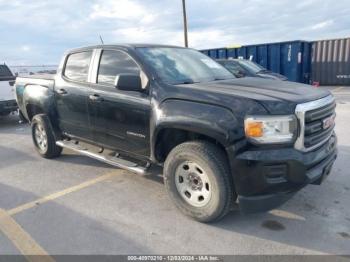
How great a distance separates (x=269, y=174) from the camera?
311 cm

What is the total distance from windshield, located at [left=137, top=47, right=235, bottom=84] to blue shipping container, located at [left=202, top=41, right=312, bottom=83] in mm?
12969

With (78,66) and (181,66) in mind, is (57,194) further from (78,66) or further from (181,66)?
(181,66)

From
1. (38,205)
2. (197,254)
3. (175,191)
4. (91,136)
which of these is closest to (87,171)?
(91,136)

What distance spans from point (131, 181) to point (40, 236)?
163 cm

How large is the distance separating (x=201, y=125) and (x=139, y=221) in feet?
4.22

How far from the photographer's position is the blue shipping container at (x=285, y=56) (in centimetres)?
1658

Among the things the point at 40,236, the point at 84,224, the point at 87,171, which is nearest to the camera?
the point at 40,236

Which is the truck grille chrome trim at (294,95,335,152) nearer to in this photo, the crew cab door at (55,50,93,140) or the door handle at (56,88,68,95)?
the crew cab door at (55,50,93,140)

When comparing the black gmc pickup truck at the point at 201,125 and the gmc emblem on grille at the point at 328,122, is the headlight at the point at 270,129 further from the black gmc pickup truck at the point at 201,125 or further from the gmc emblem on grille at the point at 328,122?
the gmc emblem on grille at the point at 328,122

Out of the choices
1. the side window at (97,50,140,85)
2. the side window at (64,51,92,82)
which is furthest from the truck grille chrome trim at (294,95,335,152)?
the side window at (64,51,92,82)

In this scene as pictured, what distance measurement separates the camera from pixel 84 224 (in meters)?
3.67

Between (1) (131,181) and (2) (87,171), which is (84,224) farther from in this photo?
(2) (87,171)

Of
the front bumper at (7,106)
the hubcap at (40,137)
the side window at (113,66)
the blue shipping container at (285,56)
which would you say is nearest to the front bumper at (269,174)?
the side window at (113,66)

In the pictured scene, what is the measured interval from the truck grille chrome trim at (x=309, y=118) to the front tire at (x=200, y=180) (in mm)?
737
